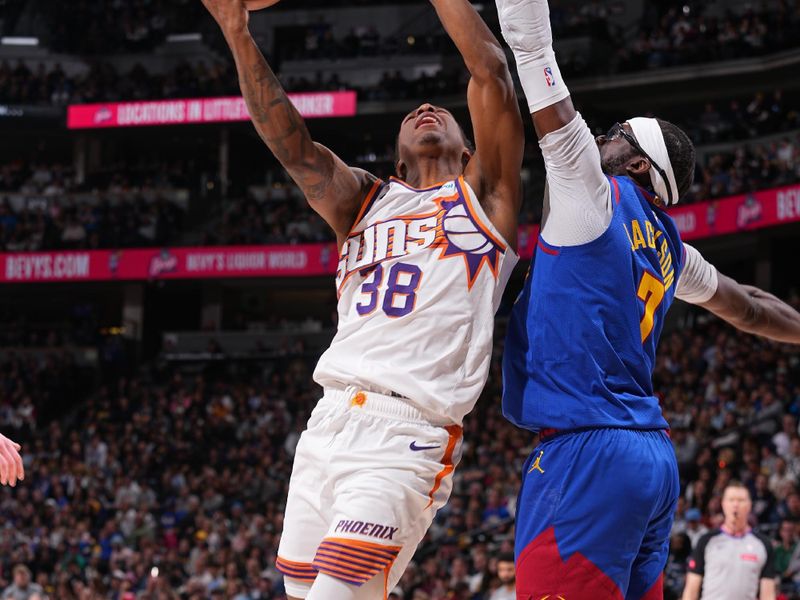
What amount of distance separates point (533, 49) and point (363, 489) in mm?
1470

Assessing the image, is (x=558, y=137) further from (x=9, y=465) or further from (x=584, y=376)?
(x=9, y=465)

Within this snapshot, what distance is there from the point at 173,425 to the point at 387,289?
19.3 m

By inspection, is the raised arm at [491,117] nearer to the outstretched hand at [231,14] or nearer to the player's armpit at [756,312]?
the outstretched hand at [231,14]

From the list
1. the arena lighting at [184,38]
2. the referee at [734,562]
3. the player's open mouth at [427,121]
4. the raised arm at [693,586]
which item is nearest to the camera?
the player's open mouth at [427,121]

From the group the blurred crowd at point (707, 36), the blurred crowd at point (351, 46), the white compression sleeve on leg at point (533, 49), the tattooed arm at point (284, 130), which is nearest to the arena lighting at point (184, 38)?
the blurred crowd at point (351, 46)

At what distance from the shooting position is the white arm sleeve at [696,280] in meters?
4.18

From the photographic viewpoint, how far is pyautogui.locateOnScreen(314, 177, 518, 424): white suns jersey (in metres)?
3.62

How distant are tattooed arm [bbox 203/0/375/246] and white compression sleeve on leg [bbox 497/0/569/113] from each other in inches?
34.0

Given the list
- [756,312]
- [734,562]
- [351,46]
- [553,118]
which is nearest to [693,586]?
[734,562]

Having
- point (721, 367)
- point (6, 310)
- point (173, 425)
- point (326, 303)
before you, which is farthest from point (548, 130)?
point (6, 310)

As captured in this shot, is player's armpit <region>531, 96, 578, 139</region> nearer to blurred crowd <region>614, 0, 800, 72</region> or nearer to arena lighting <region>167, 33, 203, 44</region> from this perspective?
blurred crowd <region>614, 0, 800, 72</region>

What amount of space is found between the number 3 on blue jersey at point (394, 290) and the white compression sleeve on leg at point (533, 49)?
2.34 ft

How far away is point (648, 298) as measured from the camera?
3.55m

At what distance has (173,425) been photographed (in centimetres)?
2238
